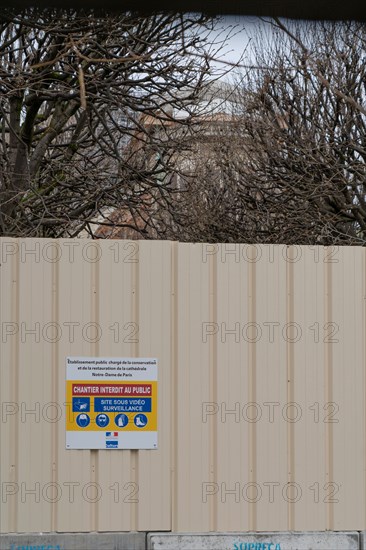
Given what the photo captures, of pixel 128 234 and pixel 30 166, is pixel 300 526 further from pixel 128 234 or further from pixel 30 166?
pixel 128 234

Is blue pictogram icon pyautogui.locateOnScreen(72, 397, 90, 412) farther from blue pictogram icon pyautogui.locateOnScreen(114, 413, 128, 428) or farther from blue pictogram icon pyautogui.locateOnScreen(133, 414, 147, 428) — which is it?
blue pictogram icon pyautogui.locateOnScreen(133, 414, 147, 428)

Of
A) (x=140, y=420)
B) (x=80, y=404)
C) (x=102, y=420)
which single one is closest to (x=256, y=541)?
(x=140, y=420)

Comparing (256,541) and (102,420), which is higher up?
(102,420)

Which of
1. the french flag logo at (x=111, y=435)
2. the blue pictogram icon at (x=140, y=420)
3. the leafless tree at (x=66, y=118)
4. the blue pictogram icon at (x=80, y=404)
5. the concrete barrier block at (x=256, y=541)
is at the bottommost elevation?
the concrete barrier block at (x=256, y=541)

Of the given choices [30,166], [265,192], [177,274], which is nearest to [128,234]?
[265,192]

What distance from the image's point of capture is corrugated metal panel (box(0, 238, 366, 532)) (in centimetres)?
460

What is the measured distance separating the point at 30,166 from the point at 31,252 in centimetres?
569

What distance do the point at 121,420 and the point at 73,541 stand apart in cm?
68

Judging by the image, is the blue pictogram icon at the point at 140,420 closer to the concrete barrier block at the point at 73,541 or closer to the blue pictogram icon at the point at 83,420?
the blue pictogram icon at the point at 83,420

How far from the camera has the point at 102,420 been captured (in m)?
4.57

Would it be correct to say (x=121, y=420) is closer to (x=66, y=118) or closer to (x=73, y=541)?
(x=73, y=541)

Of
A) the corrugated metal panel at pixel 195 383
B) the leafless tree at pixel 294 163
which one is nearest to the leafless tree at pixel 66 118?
the leafless tree at pixel 294 163

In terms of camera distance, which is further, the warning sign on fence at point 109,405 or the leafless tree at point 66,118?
the leafless tree at point 66,118

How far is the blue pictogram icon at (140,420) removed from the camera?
4.62 m
